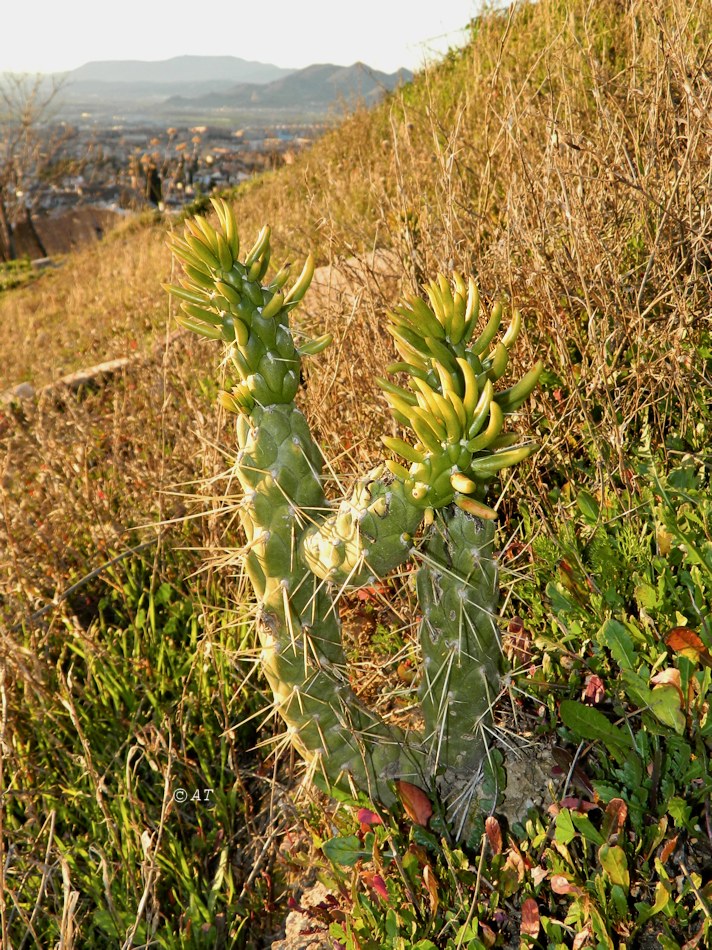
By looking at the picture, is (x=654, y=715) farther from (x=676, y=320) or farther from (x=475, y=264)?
(x=475, y=264)

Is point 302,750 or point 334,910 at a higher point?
point 302,750

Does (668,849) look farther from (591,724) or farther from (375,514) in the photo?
(375,514)

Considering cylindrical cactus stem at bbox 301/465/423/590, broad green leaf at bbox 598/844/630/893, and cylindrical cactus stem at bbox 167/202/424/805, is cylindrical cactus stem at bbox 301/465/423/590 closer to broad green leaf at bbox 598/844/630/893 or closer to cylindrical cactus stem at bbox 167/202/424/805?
cylindrical cactus stem at bbox 167/202/424/805

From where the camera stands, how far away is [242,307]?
1368mm

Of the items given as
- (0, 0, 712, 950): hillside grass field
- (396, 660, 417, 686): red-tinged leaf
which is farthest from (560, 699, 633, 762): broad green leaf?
(396, 660, 417, 686): red-tinged leaf

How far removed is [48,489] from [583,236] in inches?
98.3

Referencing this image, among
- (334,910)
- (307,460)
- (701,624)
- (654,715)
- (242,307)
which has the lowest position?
(334,910)

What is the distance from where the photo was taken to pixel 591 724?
1506mm

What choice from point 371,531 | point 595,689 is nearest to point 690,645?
point 595,689

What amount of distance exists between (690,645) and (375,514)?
0.76 m

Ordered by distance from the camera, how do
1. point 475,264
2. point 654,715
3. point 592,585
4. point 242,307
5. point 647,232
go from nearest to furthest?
point 242,307 < point 654,715 < point 592,585 < point 647,232 < point 475,264

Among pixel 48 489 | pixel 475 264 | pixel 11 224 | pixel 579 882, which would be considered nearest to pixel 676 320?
pixel 475 264

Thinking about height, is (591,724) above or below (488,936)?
above

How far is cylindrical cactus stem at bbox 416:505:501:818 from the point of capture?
133 cm
